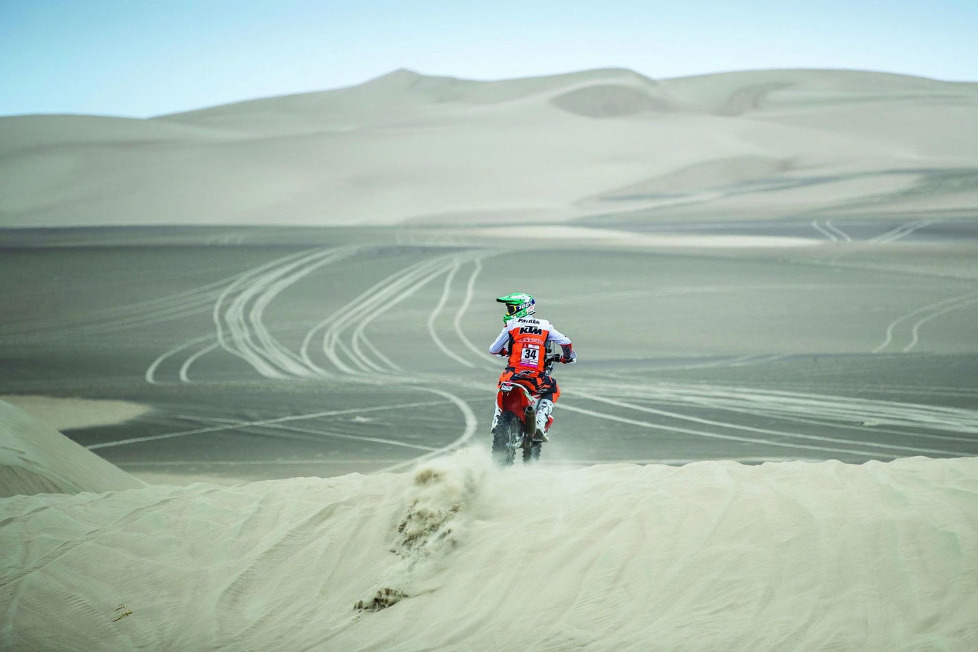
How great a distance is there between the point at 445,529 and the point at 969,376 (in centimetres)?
1376

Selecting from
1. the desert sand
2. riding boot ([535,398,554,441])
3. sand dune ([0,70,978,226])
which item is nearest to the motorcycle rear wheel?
riding boot ([535,398,554,441])

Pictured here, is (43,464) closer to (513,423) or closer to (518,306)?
(513,423)

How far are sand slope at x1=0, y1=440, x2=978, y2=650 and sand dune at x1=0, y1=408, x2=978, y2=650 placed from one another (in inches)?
0.6

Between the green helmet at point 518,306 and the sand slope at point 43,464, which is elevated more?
the green helmet at point 518,306

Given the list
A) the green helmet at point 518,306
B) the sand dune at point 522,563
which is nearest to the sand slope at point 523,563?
the sand dune at point 522,563

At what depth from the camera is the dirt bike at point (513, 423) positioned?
361 inches

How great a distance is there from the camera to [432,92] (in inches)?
4646

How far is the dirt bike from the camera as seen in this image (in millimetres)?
9180

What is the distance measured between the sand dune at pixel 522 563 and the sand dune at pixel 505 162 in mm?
38366

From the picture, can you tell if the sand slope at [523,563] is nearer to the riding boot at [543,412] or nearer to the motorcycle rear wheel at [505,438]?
the motorcycle rear wheel at [505,438]

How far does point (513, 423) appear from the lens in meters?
9.30

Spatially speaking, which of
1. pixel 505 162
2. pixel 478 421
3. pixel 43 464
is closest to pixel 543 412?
pixel 43 464

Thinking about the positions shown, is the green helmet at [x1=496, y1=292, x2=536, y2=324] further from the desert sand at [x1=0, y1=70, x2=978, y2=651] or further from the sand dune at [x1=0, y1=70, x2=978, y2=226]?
the sand dune at [x1=0, y1=70, x2=978, y2=226]

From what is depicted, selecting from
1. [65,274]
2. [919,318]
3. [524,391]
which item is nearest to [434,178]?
[65,274]
